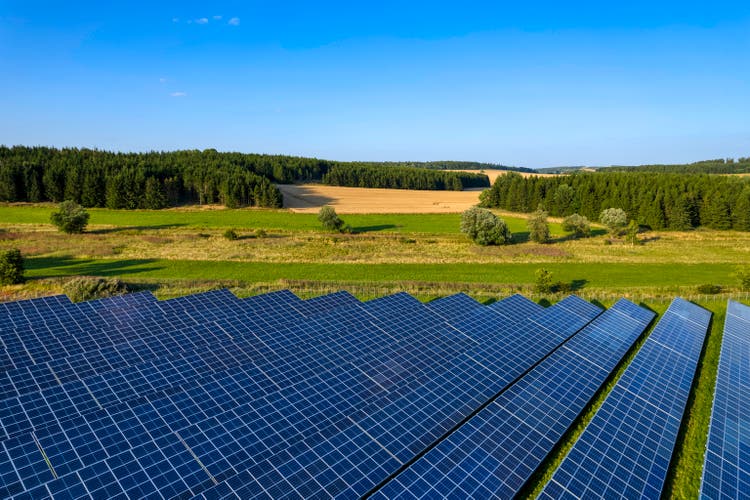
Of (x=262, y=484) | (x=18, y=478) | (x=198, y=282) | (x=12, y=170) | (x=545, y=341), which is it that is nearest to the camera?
(x=18, y=478)

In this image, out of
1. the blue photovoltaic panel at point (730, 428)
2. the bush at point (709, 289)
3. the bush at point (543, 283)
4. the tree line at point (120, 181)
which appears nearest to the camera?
the blue photovoltaic panel at point (730, 428)

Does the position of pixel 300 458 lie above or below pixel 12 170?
below

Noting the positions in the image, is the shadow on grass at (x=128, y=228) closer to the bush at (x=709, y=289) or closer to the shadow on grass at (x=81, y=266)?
the shadow on grass at (x=81, y=266)

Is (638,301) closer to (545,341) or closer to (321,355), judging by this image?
(545,341)

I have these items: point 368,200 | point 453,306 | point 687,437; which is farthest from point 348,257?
point 368,200

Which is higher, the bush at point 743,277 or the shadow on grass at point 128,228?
the bush at point 743,277

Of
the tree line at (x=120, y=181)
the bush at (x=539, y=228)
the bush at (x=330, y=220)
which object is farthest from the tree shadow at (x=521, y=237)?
the tree line at (x=120, y=181)

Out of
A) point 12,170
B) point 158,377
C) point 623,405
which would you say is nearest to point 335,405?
point 158,377
